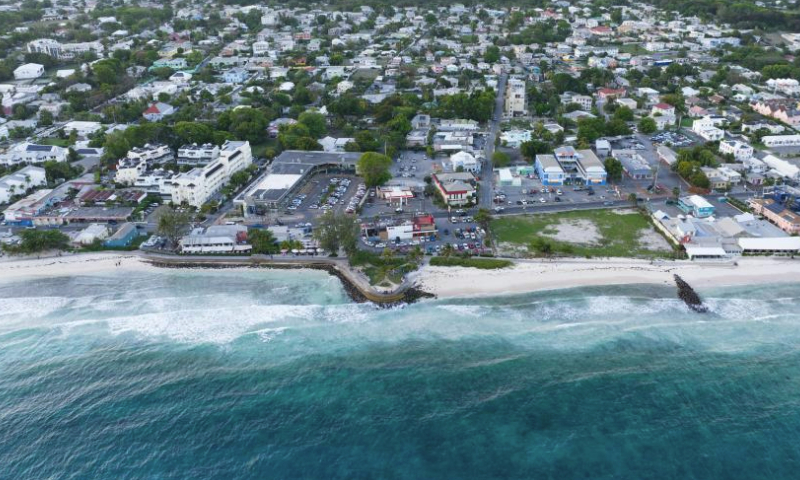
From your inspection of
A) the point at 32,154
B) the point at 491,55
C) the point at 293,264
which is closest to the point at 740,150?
the point at 293,264

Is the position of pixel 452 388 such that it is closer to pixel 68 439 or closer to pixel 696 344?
pixel 696 344

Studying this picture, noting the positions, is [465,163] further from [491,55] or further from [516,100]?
[491,55]

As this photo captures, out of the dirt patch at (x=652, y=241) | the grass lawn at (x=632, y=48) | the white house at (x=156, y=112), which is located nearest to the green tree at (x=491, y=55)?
the grass lawn at (x=632, y=48)

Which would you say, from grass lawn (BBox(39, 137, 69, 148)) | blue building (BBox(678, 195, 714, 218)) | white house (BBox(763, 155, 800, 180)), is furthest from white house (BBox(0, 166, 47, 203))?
white house (BBox(763, 155, 800, 180))

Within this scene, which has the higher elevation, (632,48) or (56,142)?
(632,48)

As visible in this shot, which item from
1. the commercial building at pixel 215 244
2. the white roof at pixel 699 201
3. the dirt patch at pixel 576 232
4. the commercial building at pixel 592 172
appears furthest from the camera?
the commercial building at pixel 592 172

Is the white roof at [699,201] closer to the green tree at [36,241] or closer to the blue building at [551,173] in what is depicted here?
the blue building at [551,173]
